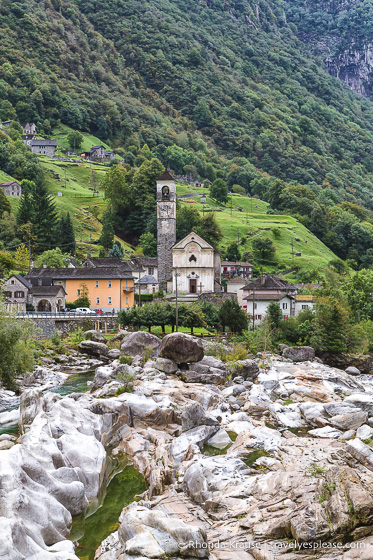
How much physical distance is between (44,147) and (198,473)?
559 ft

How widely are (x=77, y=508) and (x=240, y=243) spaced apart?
4275 inches

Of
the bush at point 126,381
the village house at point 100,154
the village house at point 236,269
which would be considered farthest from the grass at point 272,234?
the bush at point 126,381

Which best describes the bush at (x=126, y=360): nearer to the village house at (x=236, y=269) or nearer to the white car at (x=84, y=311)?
the white car at (x=84, y=311)

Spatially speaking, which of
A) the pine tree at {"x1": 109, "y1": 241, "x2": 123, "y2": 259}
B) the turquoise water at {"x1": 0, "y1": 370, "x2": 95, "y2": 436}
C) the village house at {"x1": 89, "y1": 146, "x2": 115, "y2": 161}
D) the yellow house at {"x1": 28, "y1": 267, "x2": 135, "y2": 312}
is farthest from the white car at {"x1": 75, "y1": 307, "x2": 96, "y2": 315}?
the village house at {"x1": 89, "y1": 146, "x2": 115, "y2": 161}

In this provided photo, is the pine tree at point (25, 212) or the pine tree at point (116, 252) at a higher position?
the pine tree at point (25, 212)

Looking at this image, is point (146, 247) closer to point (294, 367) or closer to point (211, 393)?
point (294, 367)

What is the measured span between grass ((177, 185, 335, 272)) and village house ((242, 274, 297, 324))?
3402 cm

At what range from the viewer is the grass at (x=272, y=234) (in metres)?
123

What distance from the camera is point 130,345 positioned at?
54469 millimetres

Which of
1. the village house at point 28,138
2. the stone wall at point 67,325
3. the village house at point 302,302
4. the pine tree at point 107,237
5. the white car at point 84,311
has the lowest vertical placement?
the stone wall at point 67,325

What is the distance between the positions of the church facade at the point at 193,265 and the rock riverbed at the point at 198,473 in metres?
53.1

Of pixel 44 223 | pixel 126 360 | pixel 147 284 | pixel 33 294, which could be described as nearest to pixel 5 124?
pixel 44 223

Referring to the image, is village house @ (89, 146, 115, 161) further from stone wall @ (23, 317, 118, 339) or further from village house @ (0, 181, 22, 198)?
stone wall @ (23, 317, 118, 339)

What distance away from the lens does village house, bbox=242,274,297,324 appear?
78.6 meters
